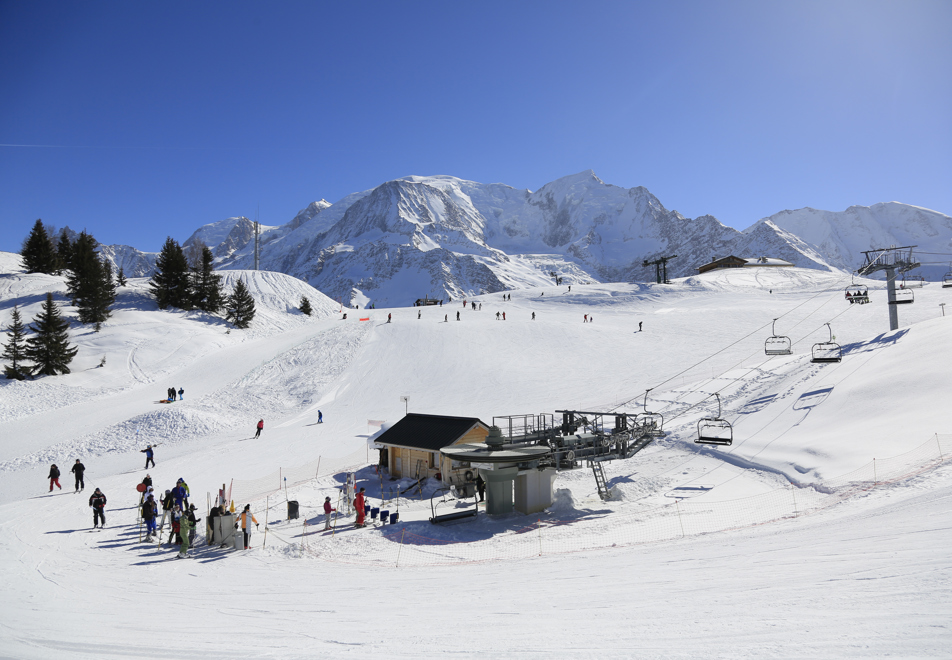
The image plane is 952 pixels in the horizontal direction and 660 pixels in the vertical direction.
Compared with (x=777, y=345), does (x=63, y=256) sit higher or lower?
higher

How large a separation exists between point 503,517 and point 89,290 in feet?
160

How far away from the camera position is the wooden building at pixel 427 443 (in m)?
21.4

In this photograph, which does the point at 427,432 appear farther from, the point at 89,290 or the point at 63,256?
the point at 63,256

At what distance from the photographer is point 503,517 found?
57.5 ft

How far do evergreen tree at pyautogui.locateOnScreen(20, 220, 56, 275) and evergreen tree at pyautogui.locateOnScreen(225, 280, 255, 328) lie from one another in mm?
26173

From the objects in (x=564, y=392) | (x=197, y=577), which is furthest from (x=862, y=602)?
(x=564, y=392)

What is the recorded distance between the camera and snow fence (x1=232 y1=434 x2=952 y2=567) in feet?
43.9

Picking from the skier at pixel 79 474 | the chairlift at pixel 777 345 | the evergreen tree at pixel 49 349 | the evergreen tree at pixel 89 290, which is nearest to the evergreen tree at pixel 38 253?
the evergreen tree at pixel 89 290

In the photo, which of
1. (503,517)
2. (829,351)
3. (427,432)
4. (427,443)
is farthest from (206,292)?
(829,351)

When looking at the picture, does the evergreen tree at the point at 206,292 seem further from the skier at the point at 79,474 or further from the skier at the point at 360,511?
the skier at the point at 360,511

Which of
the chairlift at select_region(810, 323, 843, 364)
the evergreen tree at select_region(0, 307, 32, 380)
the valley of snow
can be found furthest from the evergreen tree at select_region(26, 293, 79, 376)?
the chairlift at select_region(810, 323, 843, 364)

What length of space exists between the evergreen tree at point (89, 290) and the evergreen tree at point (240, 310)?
1104cm

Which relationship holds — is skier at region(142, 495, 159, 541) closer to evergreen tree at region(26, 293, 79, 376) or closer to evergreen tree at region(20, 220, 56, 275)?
evergreen tree at region(26, 293, 79, 376)

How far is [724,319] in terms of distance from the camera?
175 ft
